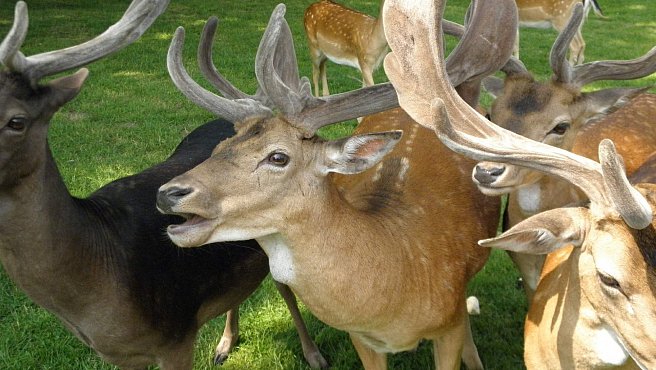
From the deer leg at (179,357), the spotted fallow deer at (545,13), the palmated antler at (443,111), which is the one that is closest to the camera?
the palmated antler at (443,111)

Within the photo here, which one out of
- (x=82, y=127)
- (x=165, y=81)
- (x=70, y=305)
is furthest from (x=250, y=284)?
(x=165, y=81)

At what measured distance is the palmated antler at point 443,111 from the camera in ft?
6.59

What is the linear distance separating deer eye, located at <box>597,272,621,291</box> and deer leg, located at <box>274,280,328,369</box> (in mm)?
2091

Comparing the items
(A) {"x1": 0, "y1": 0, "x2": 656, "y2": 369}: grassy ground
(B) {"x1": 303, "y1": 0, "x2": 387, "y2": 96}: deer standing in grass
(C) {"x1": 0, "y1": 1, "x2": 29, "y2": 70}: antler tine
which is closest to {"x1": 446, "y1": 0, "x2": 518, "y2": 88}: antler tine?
(C) {"x1": 0, "y1": 1, "x2": 29, "y2": 70}: antler tine

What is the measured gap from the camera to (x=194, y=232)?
7.41ft

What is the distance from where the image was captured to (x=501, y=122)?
10.8 feet

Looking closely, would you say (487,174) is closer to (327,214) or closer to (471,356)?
(327,214)

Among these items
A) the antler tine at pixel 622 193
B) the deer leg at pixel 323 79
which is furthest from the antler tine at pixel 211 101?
the deer leg at pixel 323 79

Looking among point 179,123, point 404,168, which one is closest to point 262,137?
point 404,168

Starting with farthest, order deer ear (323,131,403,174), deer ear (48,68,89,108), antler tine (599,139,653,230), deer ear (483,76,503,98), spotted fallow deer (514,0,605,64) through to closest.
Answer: spotted fallow deer (514,0,605,64) → deer ear (483,76,503,98) → deer ear (48,68,89,108) → deer ear (323,131,403,174) → antler tine (599,139,653,230)

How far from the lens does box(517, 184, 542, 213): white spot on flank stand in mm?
3258

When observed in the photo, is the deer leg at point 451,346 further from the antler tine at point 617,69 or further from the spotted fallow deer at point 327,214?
the antler tine at point 617,69

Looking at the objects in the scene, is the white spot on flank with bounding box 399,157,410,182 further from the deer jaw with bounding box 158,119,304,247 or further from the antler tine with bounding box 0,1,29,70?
the antler tine with bounding box 0,1,29,70

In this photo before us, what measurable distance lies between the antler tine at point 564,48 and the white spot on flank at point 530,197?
60 cm
